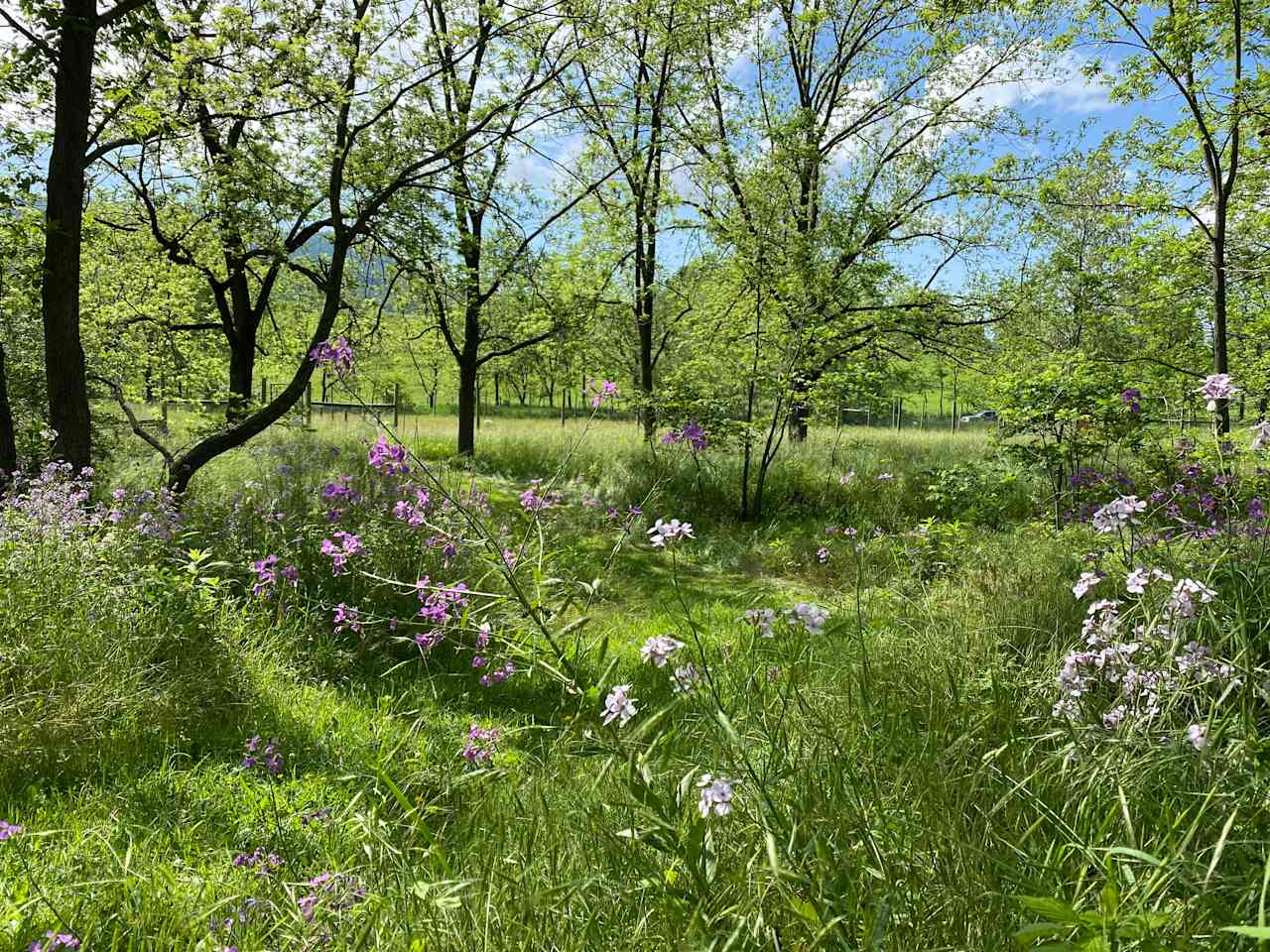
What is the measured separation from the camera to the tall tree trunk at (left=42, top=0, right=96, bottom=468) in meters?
4.54

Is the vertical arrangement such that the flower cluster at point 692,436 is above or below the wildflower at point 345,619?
above

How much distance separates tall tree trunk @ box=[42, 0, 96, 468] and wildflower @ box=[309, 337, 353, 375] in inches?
142

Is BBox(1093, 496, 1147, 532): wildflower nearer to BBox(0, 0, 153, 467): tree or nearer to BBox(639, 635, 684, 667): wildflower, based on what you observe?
BBox(639, 635, 684, 667): wildflower

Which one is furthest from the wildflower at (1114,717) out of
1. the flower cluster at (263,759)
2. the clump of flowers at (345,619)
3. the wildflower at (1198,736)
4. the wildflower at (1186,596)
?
the clump of flowers at (345,619)

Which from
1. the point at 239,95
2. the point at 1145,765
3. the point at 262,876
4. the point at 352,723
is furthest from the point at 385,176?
the point at 1145,765

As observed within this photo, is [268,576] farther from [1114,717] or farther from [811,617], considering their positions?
[1114,717]

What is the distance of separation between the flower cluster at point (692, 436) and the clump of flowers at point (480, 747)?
293cm

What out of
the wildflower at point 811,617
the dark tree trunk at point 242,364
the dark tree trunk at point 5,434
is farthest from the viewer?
the dark tree trunk at point 242,364

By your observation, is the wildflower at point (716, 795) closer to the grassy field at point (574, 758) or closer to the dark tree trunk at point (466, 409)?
the grassy field at point (574, 758)

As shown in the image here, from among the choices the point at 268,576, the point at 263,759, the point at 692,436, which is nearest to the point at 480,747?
the point at 263,759

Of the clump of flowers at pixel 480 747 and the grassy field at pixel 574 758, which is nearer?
the grassy field at pixel 574 758

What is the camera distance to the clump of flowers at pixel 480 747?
2.46 meters

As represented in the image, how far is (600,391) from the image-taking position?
270cm

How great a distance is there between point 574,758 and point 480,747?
372 millimetres
